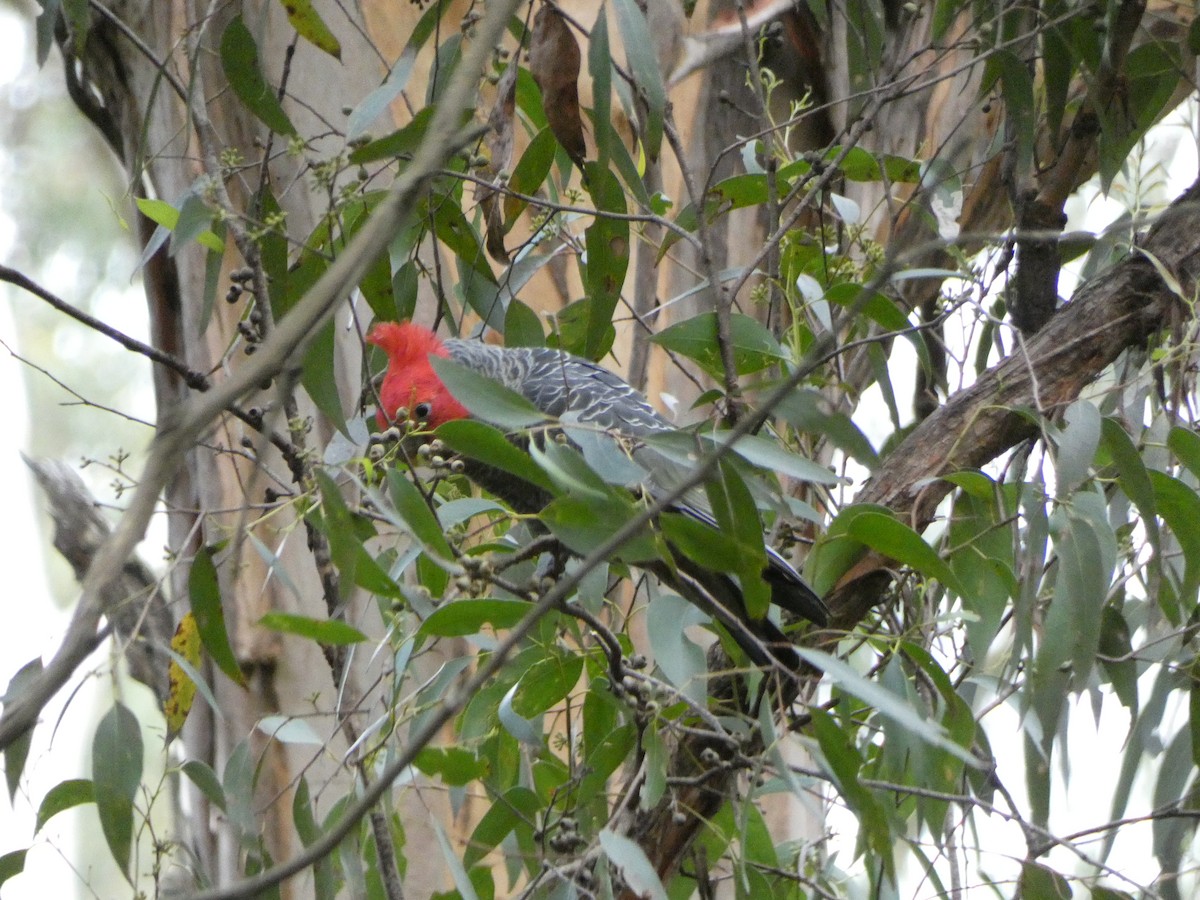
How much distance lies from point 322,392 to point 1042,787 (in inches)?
29.9

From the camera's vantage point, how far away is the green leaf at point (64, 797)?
110cm

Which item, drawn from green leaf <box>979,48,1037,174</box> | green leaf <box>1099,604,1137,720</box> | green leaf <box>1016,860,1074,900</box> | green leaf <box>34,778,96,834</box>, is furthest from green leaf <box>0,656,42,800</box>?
green leaf <box>979,48,1037,174</box>

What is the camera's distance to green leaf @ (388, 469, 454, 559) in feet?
2.85

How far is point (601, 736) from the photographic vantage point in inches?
47.3

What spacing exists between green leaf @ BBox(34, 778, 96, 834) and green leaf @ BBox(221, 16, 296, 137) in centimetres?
65

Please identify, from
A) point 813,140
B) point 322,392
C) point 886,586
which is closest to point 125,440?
point 813,140

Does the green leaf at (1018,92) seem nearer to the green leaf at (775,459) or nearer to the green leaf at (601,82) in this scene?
the green leaf at (601,82)

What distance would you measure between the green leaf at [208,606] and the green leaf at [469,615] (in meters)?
0.20

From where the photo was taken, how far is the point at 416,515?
0.87 metres

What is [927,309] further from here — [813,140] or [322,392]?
[322,392]

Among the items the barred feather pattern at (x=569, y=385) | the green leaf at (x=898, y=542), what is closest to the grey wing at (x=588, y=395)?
the barred feather pattern at (x=569, y=385)

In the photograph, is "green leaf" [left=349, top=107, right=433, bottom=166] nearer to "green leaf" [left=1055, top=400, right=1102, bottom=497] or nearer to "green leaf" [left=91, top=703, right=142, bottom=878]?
"green leaf" [left=91, top=703, right=142, bottom=878]

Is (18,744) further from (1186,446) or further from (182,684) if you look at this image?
(1186,446)

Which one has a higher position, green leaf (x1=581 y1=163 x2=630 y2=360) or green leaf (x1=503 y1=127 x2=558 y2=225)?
green leaf (x1=503 y1=127 x2=558 y2=225)
